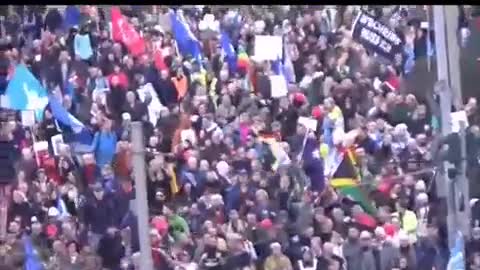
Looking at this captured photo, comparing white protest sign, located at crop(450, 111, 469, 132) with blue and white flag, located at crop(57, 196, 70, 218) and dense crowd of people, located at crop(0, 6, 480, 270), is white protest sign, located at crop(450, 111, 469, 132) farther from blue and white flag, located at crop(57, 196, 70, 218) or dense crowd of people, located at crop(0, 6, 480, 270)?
blue and white flag, located at crop(57, 196, 70, 218)

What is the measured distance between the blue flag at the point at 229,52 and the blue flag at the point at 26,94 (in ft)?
4.78

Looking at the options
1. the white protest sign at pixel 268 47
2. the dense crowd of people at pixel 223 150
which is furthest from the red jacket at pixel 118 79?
the white protest sign at pixel 268 47

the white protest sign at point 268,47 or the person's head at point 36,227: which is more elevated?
the white protest sign at point 268,47

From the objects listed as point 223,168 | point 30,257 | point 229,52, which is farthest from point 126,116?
point 30,257

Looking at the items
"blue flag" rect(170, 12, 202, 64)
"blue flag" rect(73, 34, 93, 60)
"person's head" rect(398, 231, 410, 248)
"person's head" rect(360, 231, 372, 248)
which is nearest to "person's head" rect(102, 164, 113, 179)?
"blue flag" rect(73, 34, 93, 60)

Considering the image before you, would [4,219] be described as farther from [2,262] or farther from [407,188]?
[407,188]

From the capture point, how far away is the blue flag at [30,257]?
754cm

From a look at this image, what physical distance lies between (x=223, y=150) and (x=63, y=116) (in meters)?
1.22

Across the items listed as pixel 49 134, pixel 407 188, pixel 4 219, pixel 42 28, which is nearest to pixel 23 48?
pixel 42 28

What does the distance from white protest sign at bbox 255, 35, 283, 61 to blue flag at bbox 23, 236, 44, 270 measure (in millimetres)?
2520

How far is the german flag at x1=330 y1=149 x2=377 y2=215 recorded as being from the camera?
27.3ft

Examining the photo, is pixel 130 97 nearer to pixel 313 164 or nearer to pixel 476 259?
pixel 313 164

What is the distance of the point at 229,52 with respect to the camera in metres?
9.66

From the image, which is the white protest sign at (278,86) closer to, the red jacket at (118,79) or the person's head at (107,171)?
the red jacket at (118,79)
